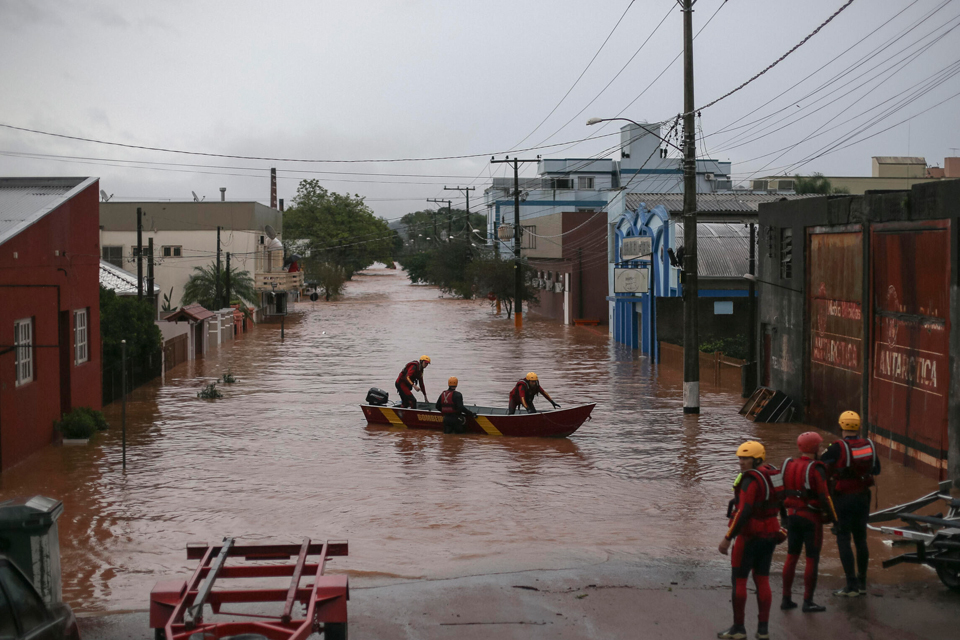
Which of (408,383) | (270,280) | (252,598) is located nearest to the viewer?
(252,598)

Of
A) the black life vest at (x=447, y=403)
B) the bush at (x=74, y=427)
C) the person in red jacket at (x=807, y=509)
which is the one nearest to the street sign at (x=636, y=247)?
the black life vest at (x=447, y=403)

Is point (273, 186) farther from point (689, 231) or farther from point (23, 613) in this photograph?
point (23, 613)

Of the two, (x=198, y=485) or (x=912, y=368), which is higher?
(x=912, y=368)

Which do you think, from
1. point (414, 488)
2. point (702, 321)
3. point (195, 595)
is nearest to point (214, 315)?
point (702, 321)

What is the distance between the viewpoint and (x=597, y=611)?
921 centimetres

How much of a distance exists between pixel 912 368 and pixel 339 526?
1029 centimetres

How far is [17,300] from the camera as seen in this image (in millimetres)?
17750

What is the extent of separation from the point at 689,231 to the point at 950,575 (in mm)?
14813

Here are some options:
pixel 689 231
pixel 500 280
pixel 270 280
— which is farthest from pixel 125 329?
pixel 500 280

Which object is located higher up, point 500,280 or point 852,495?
point 500,280

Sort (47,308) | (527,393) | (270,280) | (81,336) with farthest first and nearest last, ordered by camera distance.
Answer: (270,280), (81,336), (527,393), (47,308)

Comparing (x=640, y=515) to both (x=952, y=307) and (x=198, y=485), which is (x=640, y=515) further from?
(x=198, y=485)

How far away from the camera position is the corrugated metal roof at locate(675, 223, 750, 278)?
38375mm

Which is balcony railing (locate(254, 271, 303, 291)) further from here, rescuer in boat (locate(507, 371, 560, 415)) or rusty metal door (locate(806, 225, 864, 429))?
rusty metal door (locate(806, 225, 864, 429))
